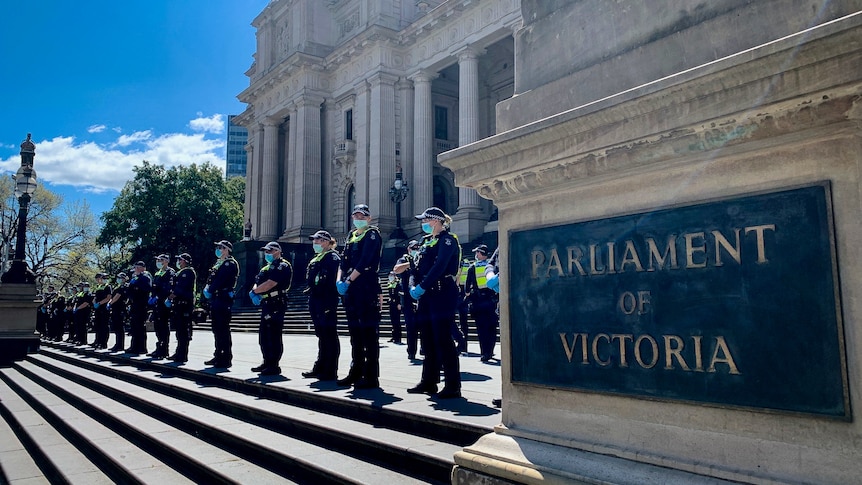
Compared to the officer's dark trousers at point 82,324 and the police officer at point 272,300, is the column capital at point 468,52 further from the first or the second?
the police officer at point 272,300

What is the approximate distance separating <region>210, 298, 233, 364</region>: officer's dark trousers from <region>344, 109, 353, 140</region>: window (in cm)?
2753

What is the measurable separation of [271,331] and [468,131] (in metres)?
21.5

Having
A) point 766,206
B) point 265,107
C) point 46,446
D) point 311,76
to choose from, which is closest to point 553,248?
point 766,206

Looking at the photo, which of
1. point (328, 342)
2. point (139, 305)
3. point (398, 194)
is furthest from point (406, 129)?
point (328, 342)

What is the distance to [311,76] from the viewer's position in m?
37.1

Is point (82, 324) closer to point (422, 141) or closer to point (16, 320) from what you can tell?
point (16, 320)

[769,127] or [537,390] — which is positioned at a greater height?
[769,127]

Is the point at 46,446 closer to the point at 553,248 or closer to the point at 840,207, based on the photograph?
the point at 553,248

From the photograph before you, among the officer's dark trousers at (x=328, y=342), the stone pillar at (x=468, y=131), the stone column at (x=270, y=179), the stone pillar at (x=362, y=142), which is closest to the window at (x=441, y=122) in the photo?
the stone pillar at (x=362, y=142)

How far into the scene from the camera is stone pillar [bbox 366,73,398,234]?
1281 inches

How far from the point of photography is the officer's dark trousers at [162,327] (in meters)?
11.8

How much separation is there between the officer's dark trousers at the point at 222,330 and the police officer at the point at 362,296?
3.34 metres

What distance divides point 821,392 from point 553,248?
1138 mm

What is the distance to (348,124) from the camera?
36469 millimetres
